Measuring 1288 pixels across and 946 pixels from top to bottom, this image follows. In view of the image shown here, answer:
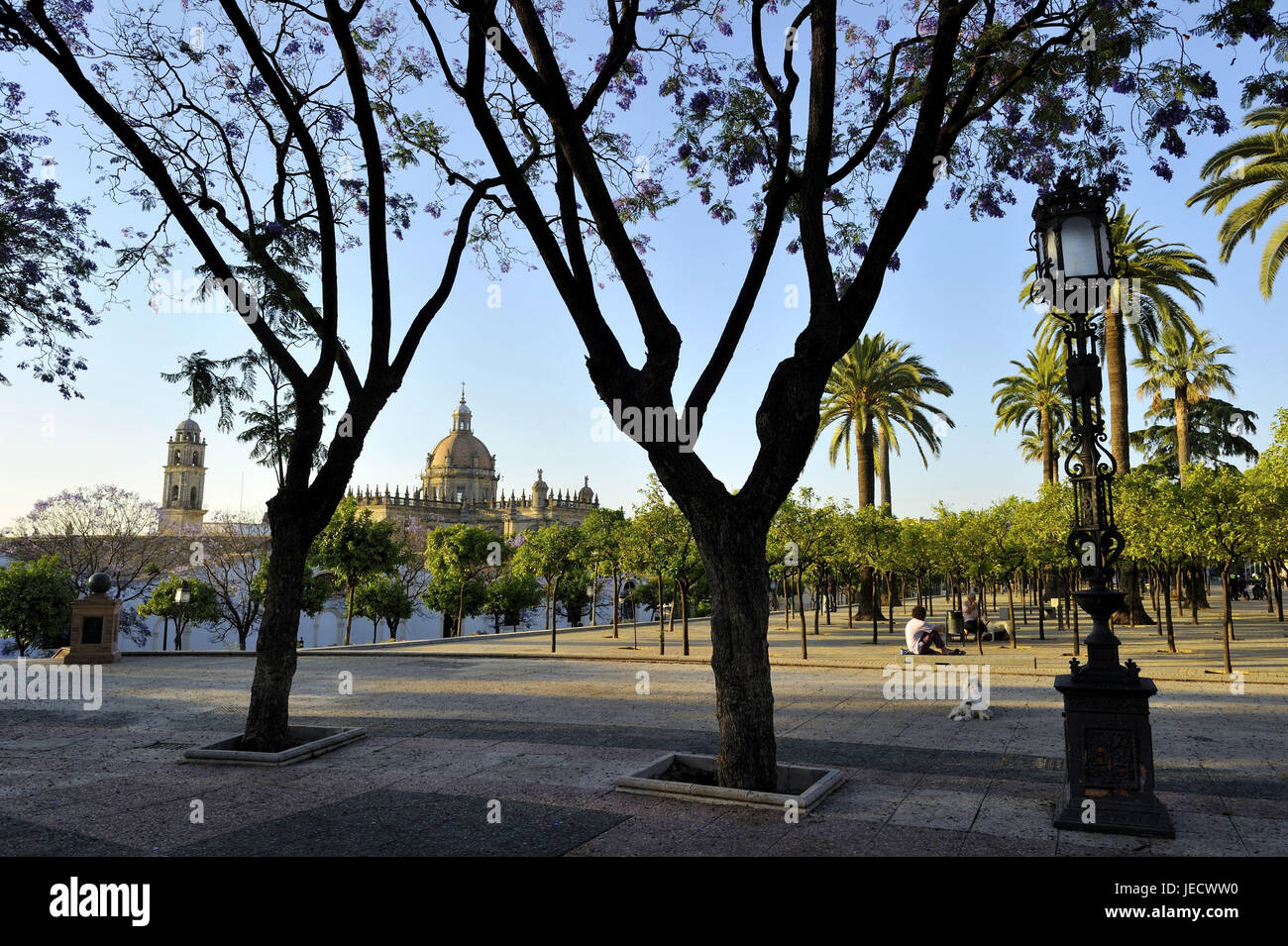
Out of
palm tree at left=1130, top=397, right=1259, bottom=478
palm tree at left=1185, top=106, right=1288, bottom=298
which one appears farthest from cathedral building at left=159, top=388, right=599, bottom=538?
palm tree at left=1185, top=106, right=1288, bottom=298

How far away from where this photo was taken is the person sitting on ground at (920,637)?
13.6 meters

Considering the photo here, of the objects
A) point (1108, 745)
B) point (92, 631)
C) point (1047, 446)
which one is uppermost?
point (1047, 446)

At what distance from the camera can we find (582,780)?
7.25 m

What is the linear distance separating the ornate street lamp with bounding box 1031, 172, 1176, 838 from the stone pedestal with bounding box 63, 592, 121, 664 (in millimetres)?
19020

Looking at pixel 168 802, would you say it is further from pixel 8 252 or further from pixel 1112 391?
pixel 1112 391

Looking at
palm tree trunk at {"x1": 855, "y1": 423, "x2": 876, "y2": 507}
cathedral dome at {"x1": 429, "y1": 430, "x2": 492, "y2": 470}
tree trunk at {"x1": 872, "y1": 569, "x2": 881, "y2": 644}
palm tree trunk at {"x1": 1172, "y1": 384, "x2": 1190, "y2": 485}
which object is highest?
cathedral dome at {"x1": 429, "y1": 430, "x2": 492, "y2": 470}

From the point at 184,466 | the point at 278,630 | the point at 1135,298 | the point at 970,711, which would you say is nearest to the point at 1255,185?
the point at 1135,298

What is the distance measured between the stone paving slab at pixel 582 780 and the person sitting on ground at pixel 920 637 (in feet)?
4.37

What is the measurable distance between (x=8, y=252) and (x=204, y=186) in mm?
2894

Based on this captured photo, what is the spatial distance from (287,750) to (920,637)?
10.1m

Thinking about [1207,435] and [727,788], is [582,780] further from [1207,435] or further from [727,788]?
[1207,435]

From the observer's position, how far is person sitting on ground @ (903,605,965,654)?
1364 cm

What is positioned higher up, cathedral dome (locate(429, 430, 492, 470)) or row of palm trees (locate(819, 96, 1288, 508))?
cathedral dome (locate(429, 430, 492, 470))

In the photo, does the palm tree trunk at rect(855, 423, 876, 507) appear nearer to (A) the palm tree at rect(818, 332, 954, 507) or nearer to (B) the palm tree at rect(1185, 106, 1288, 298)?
(A) the palm tree at rect(818, 332, 954, 507)
